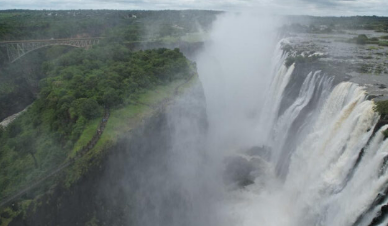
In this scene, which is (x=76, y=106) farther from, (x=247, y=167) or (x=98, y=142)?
(x=247, y=167)

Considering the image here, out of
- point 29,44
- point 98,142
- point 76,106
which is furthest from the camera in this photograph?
point 29,44

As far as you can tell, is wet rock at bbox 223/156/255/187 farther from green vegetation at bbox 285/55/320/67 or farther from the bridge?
the bridge

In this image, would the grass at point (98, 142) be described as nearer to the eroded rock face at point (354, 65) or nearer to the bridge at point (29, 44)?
the eroded rock face at point (354, 65)

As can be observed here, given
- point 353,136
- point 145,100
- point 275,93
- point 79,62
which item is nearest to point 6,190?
point 145,100

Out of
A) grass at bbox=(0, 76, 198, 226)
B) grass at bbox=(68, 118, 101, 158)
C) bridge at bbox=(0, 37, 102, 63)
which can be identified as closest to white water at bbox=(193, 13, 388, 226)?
grass at bbox=(0, 76, 198, 226)

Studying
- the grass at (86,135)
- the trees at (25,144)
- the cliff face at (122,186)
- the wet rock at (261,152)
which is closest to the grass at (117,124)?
the grass at (86,135)

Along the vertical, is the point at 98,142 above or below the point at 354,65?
below

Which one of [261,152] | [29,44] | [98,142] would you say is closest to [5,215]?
[98,142]
